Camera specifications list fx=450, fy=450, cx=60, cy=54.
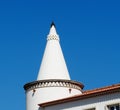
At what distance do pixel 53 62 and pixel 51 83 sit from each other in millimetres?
2853

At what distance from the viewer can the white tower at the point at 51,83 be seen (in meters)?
46.8

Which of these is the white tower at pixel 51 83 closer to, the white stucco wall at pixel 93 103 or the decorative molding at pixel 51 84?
the decorative molding at pixel 51 84

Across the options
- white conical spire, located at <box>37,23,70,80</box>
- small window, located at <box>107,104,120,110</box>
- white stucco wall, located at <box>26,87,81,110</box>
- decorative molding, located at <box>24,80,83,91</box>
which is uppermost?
white conical spire, located at <box>37,23,70,80</box>

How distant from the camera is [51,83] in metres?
47.1

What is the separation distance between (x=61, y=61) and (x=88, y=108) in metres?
9.42

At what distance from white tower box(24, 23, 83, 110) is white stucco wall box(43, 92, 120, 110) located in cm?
271

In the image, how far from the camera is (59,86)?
4706 cm

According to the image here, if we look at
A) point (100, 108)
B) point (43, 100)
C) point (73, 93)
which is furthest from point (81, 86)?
point (100, 108)

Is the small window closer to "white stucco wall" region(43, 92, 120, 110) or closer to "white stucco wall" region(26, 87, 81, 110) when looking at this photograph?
"white stucco wall" region(43, 92, 120, 110)

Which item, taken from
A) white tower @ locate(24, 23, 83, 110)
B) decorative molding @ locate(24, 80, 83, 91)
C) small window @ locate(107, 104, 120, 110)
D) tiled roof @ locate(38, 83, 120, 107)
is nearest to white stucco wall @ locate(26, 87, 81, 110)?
white tower @ locate(24, 23, 83, 110)

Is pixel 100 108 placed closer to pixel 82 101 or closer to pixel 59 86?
pixel 82 101

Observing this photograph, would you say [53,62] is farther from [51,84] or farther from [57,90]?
[57,90]

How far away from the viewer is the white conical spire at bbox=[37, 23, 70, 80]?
4816cm

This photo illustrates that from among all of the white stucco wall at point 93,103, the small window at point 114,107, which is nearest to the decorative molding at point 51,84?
the white stucco wall at point 93,103
